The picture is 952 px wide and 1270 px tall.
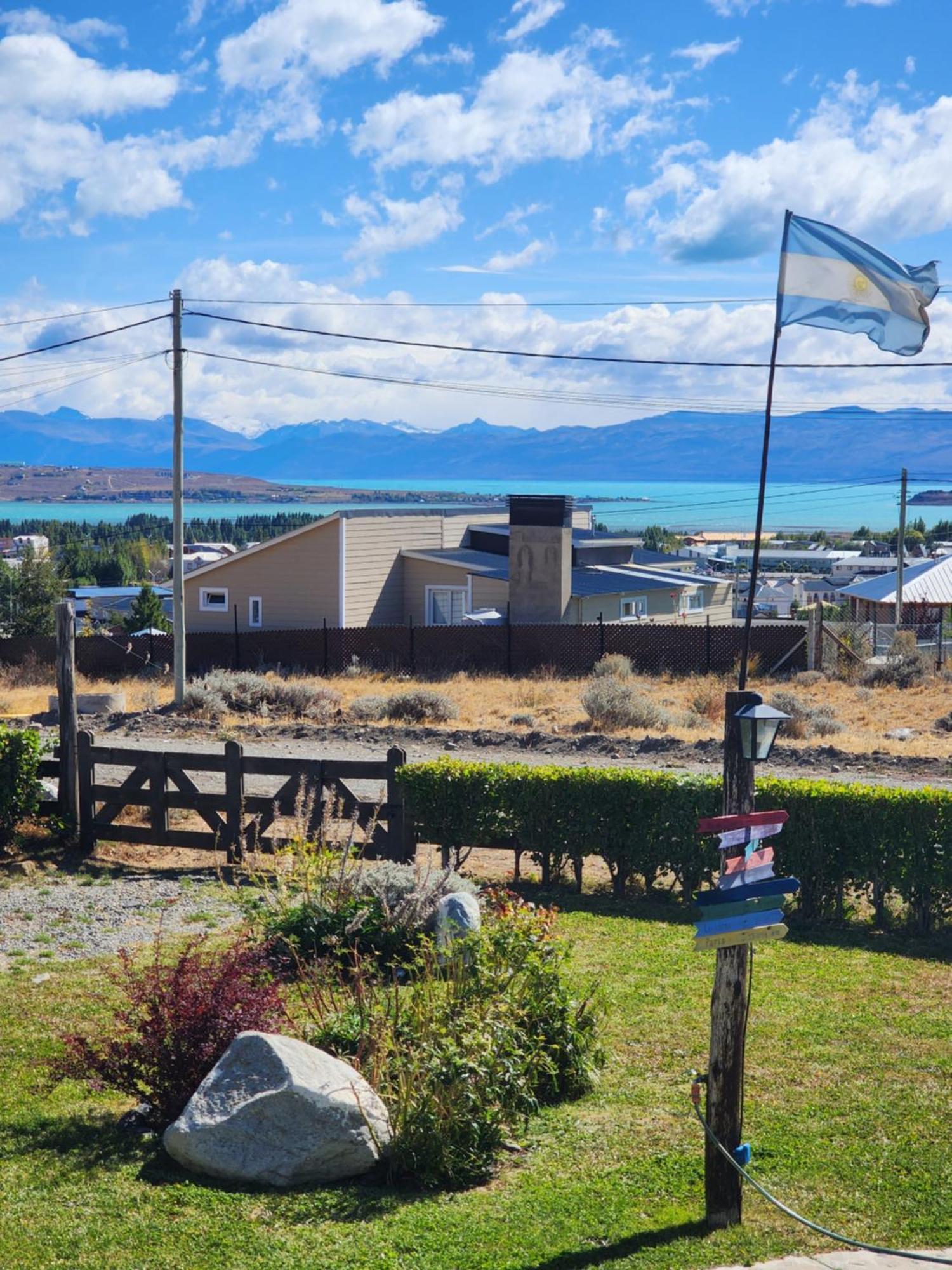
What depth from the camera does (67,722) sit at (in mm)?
13516

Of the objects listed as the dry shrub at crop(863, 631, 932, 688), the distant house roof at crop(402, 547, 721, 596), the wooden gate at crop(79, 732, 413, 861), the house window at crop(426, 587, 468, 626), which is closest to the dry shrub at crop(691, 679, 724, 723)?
the dry shrub at crop(863, 631, 932, 688)

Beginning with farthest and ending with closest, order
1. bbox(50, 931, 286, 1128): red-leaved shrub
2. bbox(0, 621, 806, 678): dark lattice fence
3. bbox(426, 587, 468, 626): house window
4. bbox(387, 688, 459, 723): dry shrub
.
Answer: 1. bbox(426, 587, 468, 626): house window
2. bbox(0, 621, 806, 678): dark lattice fence
3. bbox(387, 688, 459, 723): dry shrub
4. bbox(50, 931, 286, 1128): red-leaved shrub

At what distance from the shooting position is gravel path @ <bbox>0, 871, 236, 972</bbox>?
10.1 meters

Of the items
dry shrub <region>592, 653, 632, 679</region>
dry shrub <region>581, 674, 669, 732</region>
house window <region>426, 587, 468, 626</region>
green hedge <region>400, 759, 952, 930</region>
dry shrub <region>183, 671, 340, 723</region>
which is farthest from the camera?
house window <region>426, 587, 468, 626</region>

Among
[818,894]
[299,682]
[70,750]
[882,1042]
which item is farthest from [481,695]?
[882,1042]

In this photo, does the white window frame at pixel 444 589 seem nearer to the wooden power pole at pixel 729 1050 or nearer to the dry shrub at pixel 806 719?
the dry shrub at pixel 806 719

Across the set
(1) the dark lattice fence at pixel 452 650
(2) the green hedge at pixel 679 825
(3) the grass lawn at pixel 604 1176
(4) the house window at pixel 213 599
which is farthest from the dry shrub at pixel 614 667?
Result: (3) the grass lawn at pixel 604 1176

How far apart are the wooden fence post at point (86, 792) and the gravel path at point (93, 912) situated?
748 mm

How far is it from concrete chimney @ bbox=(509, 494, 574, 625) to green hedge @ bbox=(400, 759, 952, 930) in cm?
2359

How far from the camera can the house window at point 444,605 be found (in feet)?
126

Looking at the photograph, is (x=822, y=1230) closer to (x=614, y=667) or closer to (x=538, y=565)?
(x=614, y=667)

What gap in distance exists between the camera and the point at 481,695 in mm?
27844

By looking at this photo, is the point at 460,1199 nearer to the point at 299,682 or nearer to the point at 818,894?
the point at 818,894

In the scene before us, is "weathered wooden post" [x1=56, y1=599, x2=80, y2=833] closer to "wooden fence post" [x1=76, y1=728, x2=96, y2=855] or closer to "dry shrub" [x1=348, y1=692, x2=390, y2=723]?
"wooden fence post" [x1=76, y1=728, x2=96, y2=855]
